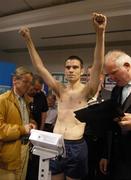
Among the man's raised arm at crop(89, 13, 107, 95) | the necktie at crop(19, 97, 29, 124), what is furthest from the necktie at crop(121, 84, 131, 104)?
the necktie at crop(19, 97, 29, 124)

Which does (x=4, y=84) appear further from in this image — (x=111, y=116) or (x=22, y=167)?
(x=111, y=116)

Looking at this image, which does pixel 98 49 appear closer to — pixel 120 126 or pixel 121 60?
pixel 121 60

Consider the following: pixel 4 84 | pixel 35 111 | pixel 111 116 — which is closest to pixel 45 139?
pixel 111 116

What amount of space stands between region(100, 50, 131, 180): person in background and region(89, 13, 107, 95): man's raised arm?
13 centimetres

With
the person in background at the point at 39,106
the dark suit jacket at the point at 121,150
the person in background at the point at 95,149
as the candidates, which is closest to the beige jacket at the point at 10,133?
the person in background at the point at 95,149

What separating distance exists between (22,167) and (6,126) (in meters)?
0.43

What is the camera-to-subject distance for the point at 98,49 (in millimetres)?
1914

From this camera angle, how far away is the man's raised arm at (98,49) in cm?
174

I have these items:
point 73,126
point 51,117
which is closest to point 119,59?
point 73,126

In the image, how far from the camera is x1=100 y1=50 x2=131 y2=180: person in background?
168cm

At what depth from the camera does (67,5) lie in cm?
429

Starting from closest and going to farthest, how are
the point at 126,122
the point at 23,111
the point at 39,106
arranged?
1. the point at 126,122
2. the point at 23,111
3. the point at 39,106

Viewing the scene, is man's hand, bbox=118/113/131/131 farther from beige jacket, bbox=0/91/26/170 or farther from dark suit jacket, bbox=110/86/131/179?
beige jacket, bbox=0/91/26/170

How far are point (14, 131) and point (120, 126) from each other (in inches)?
42.7
